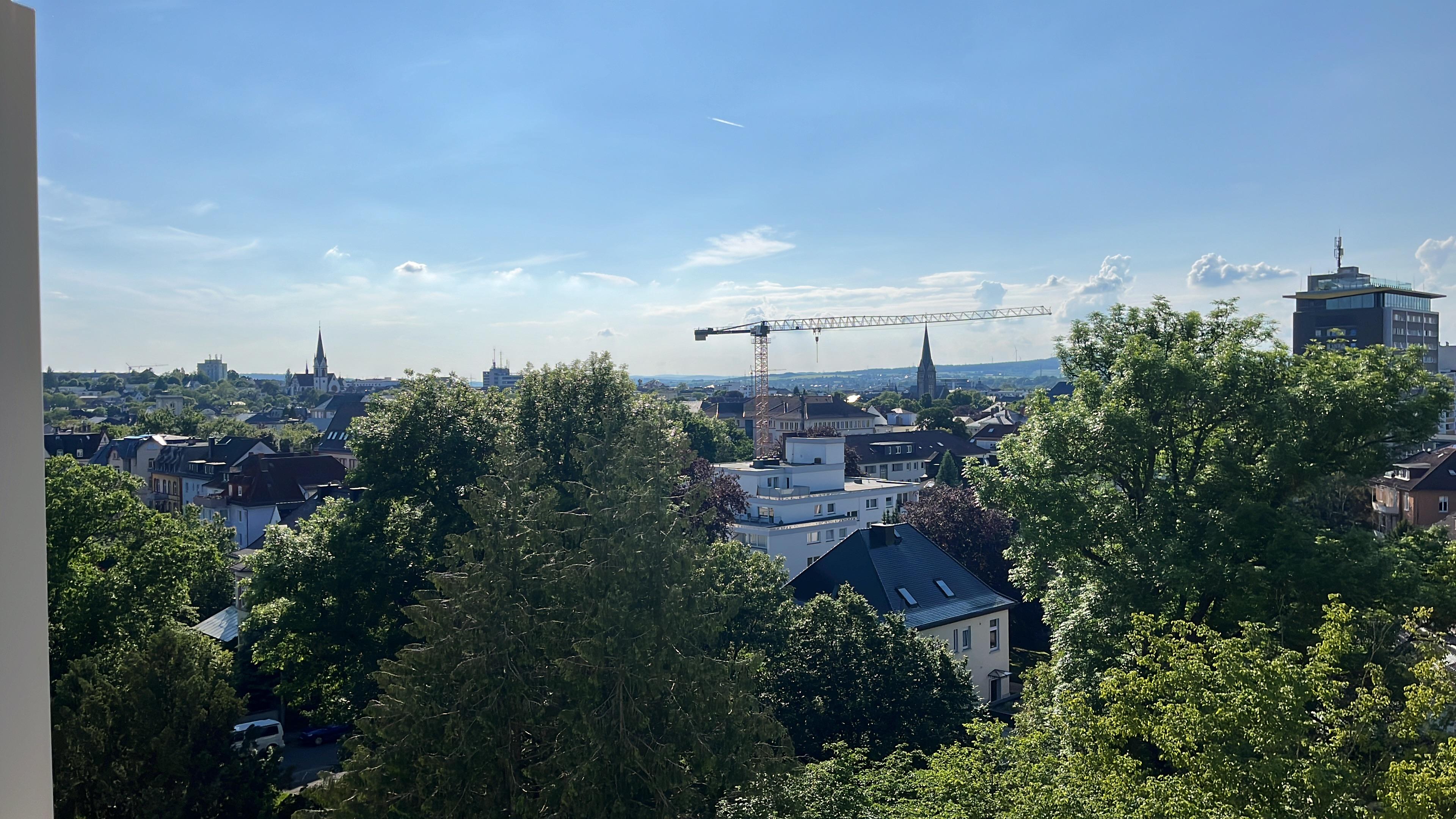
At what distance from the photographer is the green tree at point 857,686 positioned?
21.3m

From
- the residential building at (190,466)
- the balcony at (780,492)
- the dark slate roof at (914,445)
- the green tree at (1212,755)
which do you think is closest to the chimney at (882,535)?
the balcony at (780,492)

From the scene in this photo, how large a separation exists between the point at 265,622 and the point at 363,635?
5.09m

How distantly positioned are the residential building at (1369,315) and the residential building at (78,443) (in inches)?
5186

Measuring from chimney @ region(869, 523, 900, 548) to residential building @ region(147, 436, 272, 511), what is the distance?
5993cm

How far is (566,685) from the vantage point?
47.9 ft

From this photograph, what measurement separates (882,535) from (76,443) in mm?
83746

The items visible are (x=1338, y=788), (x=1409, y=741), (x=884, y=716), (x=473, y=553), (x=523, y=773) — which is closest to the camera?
(x=1338, y=788)

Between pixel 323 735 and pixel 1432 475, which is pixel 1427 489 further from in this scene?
pixel 323 735

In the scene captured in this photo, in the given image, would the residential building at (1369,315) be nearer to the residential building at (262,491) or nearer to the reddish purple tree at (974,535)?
the reddish purple tree at (974,535)

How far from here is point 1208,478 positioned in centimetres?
1888

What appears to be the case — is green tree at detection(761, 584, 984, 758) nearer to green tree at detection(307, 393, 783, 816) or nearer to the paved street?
green tree at detection(307, 393, 783, 816)

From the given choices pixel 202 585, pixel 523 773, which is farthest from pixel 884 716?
pixel 202 585

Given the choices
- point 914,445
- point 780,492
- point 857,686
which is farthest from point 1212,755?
point 914,445

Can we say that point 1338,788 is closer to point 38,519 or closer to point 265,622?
point 38,519
